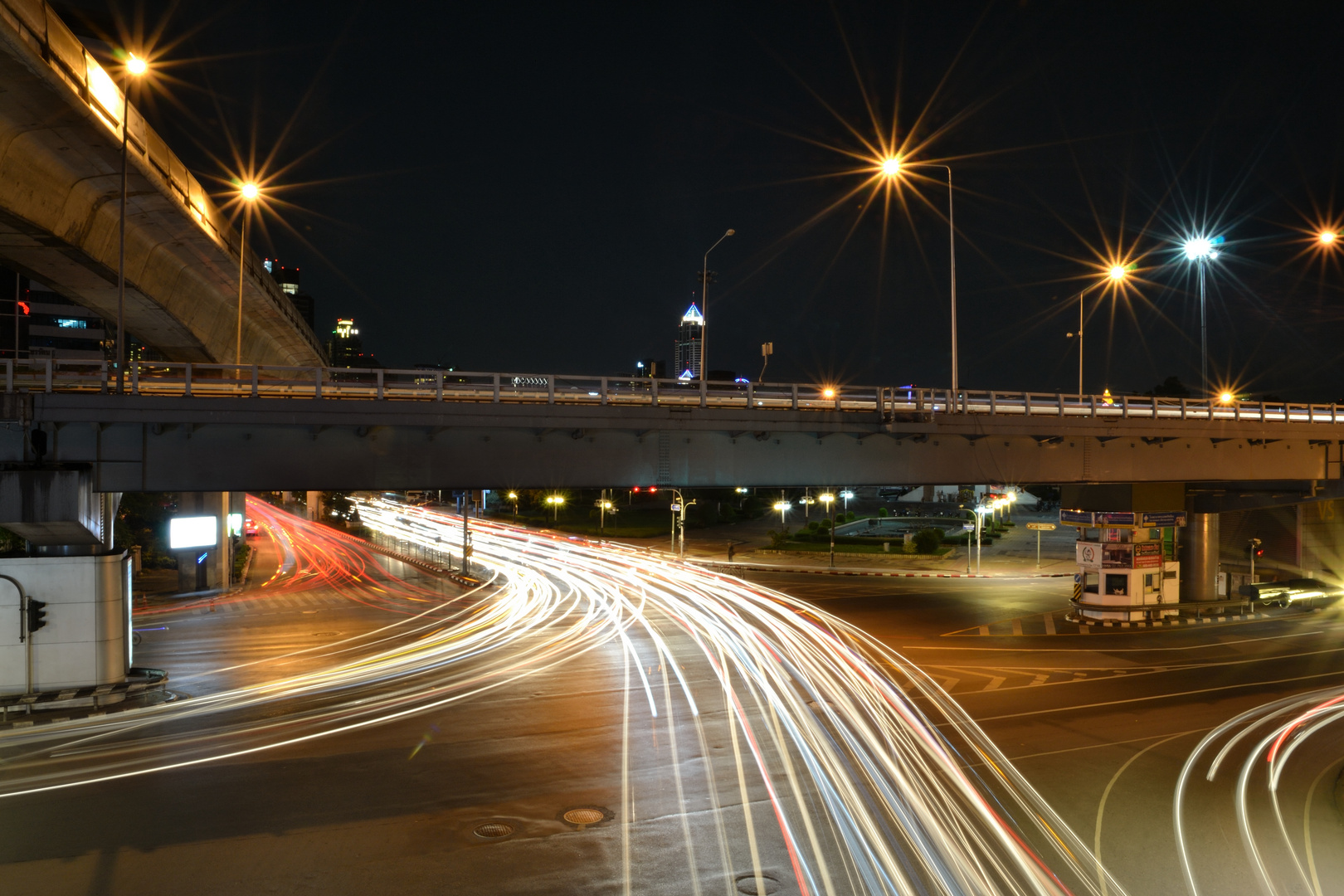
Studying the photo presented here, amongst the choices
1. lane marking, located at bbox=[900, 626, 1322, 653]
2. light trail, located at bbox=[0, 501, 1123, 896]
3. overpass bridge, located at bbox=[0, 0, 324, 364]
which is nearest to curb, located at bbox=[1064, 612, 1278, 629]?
lane marking, located at bbox=[900, 626, 1322, 653]

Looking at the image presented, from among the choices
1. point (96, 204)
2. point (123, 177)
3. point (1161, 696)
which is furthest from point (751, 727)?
point (96, 204)

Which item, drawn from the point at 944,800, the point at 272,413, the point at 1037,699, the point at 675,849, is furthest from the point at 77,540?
the point at 1037,699

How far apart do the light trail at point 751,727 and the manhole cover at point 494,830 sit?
1655mm

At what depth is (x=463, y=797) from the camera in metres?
12.6

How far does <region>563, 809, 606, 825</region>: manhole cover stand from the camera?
38.4 ft

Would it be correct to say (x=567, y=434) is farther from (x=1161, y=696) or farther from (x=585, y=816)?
(x=1161, y=696)

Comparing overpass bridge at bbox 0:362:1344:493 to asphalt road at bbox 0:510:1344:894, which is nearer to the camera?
asphalt road at bbox 0:510:1344:894

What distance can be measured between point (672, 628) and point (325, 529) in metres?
63.5

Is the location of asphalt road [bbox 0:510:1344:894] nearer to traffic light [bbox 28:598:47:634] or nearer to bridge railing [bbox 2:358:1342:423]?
traffic light [bbox 28:598:47:634]

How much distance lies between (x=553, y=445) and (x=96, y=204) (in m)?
13.8

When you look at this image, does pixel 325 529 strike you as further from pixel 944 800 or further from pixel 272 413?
pixel 944 800

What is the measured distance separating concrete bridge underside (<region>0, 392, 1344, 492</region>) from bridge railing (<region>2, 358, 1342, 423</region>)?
0.52 meters

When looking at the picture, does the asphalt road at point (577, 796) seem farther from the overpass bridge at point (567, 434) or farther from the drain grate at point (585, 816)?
the overpass bridge at point (567, 434)

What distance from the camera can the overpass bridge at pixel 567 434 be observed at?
18.3 meters
